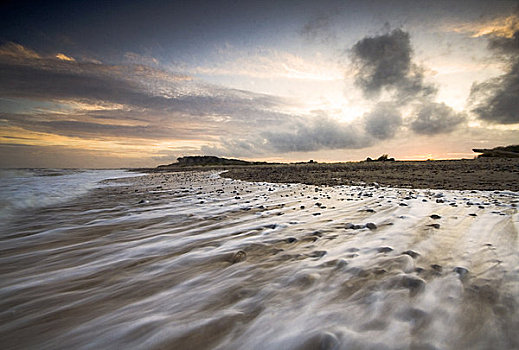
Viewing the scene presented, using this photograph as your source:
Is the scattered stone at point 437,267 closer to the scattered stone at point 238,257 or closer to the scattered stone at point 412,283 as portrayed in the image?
the scattered stone at point 412,283

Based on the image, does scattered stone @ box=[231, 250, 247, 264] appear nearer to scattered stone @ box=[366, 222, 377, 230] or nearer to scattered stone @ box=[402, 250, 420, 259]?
scattered stone @ box=[402, 250, 420, 259]

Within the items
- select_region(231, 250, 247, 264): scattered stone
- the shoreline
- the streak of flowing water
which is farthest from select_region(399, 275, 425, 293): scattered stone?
the shoreline

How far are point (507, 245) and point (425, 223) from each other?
977 mm

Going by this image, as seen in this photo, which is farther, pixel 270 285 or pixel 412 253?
pixel 412 253

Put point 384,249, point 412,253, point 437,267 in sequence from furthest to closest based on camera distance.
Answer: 1. point 384,249
2. point 412,253
3. point 437,267

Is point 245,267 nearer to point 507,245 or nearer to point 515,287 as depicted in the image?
point 515,287

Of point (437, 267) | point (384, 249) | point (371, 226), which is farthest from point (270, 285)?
point (371, 226)

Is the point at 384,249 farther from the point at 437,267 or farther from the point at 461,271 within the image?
the point at 461,271

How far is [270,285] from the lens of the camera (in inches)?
75.7

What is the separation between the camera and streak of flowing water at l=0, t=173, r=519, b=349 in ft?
4.46

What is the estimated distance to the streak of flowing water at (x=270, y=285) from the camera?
1359 mm

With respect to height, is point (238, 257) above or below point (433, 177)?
below

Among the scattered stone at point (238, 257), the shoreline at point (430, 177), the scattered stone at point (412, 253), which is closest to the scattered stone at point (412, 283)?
the scattered stone at point (412, 253)

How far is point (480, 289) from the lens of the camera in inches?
67.5
